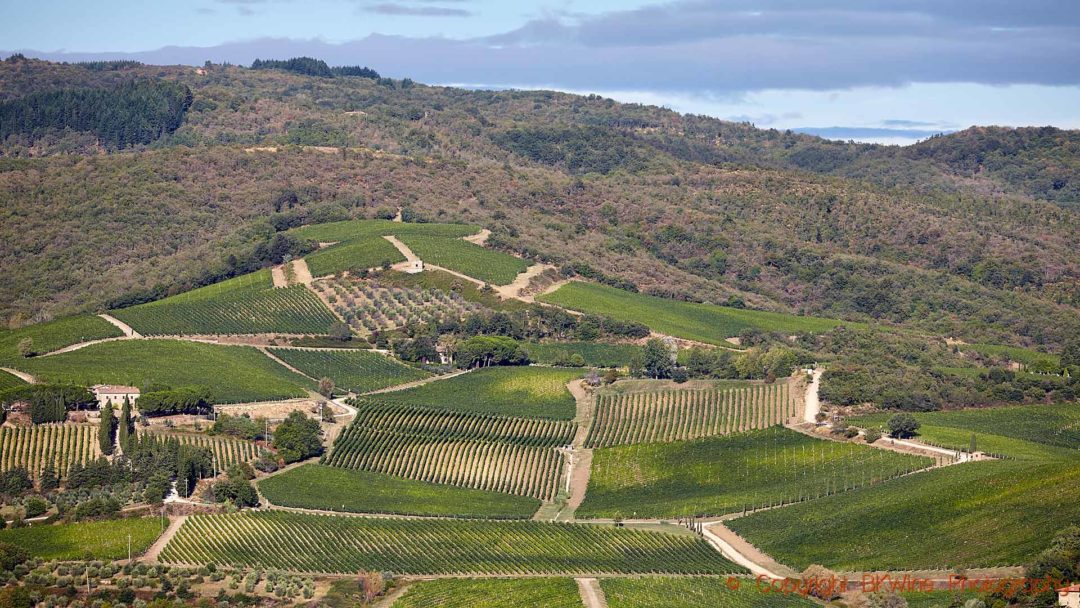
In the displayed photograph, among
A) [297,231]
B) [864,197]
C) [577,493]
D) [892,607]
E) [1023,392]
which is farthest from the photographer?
[864,197]

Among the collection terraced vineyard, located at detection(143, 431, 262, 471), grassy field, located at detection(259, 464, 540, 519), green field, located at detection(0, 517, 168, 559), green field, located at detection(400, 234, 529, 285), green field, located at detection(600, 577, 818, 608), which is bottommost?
grassy field, located at detection(259, 464, 540, 519)

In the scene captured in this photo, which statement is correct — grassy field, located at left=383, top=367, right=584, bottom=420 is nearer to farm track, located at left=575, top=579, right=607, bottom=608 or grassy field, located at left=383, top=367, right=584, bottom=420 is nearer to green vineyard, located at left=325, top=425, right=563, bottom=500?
green vineyard, located at left=325, top=425, right=563, bottom=500

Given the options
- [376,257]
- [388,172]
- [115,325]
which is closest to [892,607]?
[115,325]

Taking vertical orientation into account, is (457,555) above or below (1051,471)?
below

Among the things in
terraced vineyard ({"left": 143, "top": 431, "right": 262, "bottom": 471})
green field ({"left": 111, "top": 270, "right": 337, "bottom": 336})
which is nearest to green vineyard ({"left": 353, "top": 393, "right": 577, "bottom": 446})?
terraced vineyard ({"left": 143, "top": 431, "right": 262, "bottom": 471})

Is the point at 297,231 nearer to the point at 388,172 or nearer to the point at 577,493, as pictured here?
the point at 388,172
